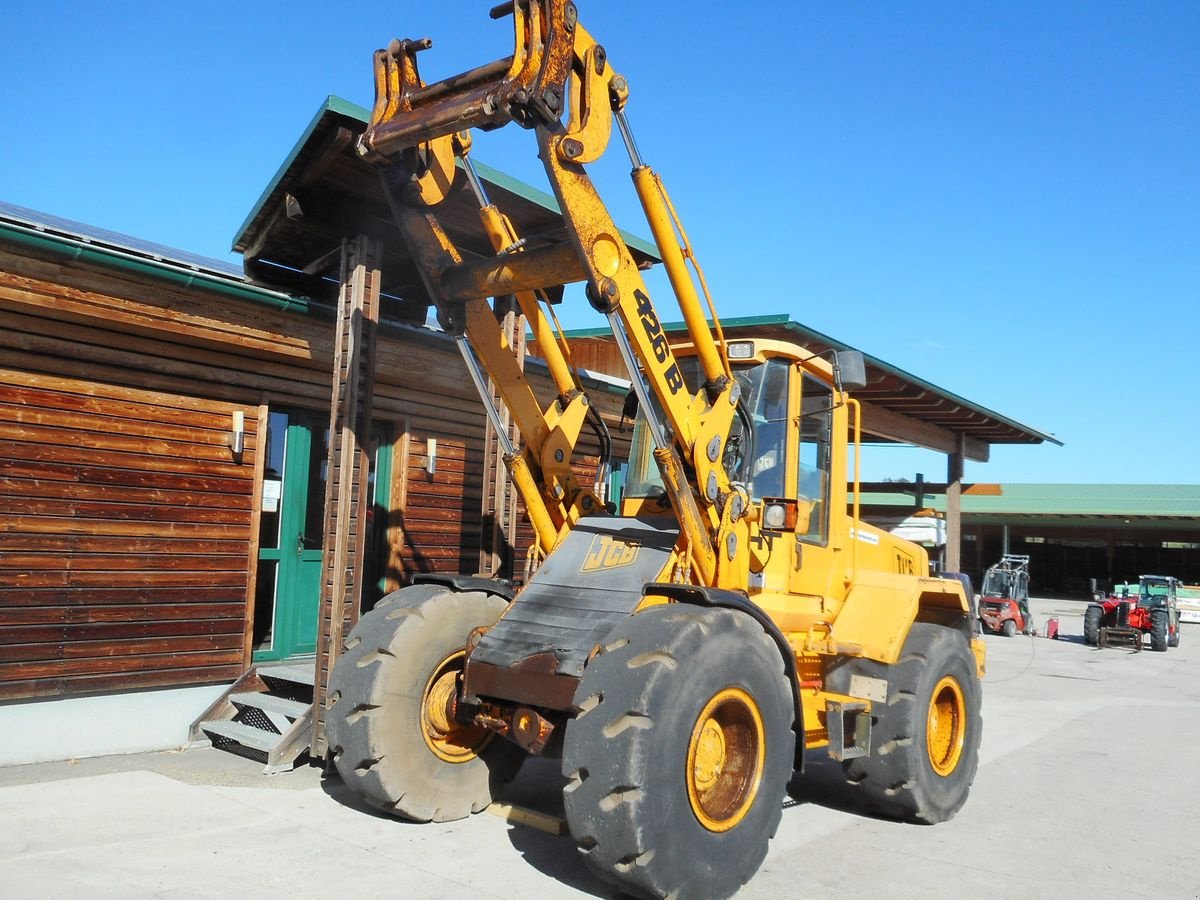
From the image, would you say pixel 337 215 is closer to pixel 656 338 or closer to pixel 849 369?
pixel 656 338

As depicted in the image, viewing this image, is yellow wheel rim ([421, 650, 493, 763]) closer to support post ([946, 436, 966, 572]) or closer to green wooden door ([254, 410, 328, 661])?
green wooden door ([254, 410, 328, 661])

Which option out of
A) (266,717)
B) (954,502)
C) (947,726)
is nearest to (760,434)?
(947,726)

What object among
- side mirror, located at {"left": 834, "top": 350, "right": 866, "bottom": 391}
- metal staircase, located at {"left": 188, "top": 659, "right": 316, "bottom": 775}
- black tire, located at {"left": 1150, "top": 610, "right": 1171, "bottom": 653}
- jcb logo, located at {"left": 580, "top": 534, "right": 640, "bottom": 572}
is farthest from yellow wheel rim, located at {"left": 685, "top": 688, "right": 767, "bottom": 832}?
black tire, located at {"left": 1150, "top": 610, "right": 1171, "bottom": 653}

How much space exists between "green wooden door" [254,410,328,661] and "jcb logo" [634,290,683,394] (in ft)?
14.7

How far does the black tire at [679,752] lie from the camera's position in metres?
Answer: 3.97

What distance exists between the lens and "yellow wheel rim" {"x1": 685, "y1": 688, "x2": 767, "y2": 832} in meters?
4.38

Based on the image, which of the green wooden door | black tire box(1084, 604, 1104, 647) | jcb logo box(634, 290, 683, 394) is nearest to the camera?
jcb logo box(634, 290, 683, 394)

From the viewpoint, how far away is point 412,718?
531cm

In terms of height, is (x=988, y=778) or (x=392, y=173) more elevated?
(x=392, y=173)

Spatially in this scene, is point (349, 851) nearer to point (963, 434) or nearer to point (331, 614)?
point (331, 614)

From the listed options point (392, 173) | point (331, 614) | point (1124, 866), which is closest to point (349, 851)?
point (331, 614)

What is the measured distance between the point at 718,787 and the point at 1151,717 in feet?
28.9

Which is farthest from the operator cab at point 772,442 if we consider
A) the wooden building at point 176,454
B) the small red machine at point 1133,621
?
the small red machine at point 1133,621

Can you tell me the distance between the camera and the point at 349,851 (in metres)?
4.97
